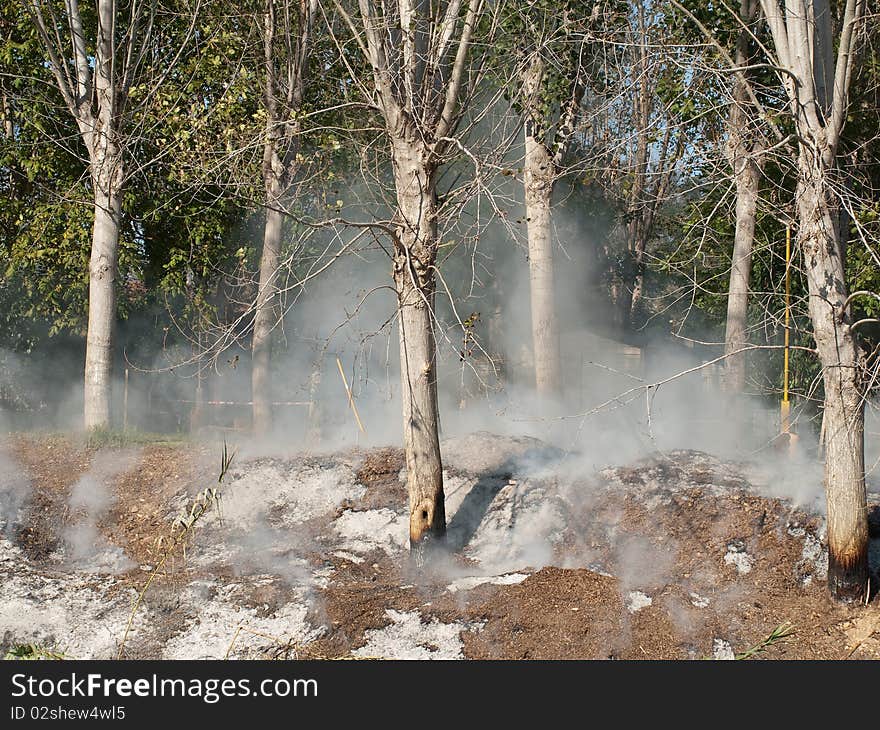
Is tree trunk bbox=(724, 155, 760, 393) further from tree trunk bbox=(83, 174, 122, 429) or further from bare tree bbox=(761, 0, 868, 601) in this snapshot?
tree trunk bbox=(83, 174, 122, 429)

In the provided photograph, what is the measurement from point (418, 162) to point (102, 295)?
566 centimetres

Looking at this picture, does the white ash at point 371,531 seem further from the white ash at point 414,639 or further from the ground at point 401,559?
the white ash at point 414,639

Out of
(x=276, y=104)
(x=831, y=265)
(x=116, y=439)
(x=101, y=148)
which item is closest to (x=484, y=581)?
(x=831, y=265)

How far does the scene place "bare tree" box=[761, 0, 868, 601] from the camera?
699cm

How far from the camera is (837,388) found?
711 cm

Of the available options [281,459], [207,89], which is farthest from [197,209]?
[281,459]

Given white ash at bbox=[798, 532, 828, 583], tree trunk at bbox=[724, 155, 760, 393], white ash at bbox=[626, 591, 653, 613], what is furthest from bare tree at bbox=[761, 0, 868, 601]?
tree trunk at bbox=[724, 155, 760, 393]

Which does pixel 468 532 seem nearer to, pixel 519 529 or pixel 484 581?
pixel 519 529

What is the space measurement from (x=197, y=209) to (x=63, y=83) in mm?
2643

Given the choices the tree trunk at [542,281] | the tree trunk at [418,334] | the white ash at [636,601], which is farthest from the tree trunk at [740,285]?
the white ash at [636,601]

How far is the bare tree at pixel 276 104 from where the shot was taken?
42.3 ft

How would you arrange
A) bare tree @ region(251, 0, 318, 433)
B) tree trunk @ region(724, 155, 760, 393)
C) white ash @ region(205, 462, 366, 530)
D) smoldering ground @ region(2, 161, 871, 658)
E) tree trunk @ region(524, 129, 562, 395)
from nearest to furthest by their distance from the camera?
smoldering ground @ region(2, 161, 871, 658), white ash @ region(205, 462, 366, 530), tree trunk @ region(524, 129, 562, 395), tree trunk @ region(724, 155, 760, 393), bare tree @ region(251, 0, 318, 433)

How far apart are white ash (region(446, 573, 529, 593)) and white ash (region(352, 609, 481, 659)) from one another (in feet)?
2.02

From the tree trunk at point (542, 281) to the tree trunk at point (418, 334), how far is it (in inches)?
170
